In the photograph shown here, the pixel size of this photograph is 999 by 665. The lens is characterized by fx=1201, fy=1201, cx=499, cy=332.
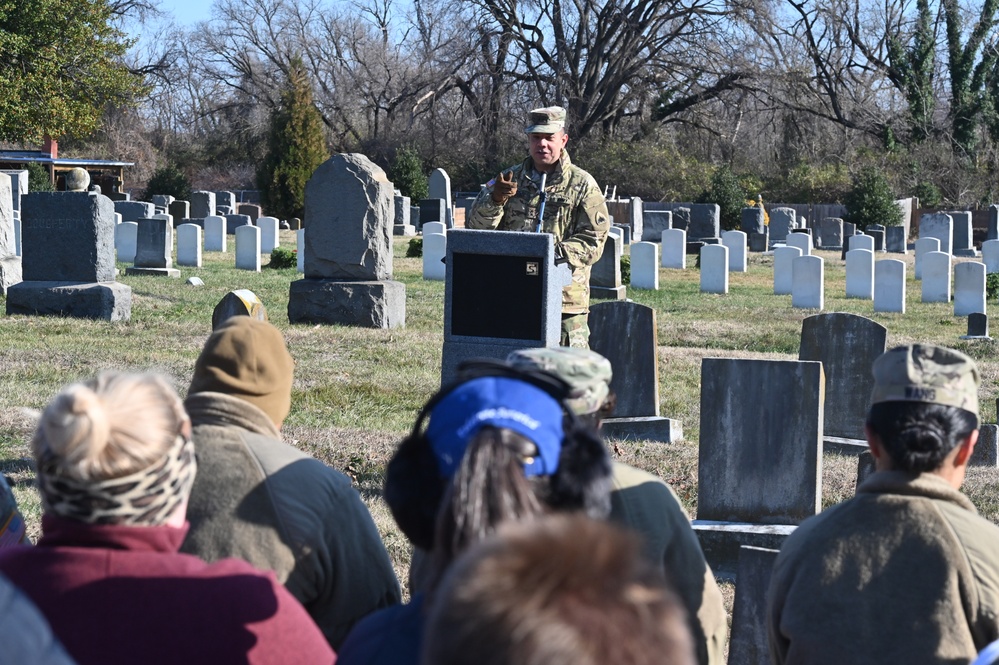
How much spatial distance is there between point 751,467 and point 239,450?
3.19 m

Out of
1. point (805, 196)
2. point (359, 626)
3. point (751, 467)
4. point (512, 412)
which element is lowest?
point (751, 467)

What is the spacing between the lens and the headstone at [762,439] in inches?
204

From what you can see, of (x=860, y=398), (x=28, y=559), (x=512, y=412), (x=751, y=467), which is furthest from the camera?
(x=860, y=398)

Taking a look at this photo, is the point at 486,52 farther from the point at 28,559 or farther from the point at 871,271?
the point at 28,559

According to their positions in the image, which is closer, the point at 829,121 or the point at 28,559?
the point at 28,559

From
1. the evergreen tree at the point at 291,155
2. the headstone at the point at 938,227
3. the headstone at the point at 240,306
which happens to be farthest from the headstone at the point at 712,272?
the evergreen tree at the point at 291,155

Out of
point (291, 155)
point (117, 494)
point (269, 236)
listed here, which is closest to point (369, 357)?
point (117, 494)

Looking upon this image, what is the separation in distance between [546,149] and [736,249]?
16429 millimetres

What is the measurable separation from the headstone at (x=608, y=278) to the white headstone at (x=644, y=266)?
137 cm

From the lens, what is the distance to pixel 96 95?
3431cm

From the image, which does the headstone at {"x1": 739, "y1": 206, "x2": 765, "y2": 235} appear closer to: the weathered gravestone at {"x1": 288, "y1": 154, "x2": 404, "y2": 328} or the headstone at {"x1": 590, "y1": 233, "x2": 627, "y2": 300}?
the headstone at {"x1": 590, "y1": 233, "x2": 627, "y2": 300}

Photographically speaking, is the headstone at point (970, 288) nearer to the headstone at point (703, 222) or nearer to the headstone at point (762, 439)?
the headstone at point (762, 439)

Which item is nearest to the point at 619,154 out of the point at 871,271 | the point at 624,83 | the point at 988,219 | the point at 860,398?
the point at 624,83

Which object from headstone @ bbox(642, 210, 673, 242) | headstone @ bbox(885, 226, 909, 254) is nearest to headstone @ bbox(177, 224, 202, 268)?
headstone @ bbox(642, 210, 673, 242)
